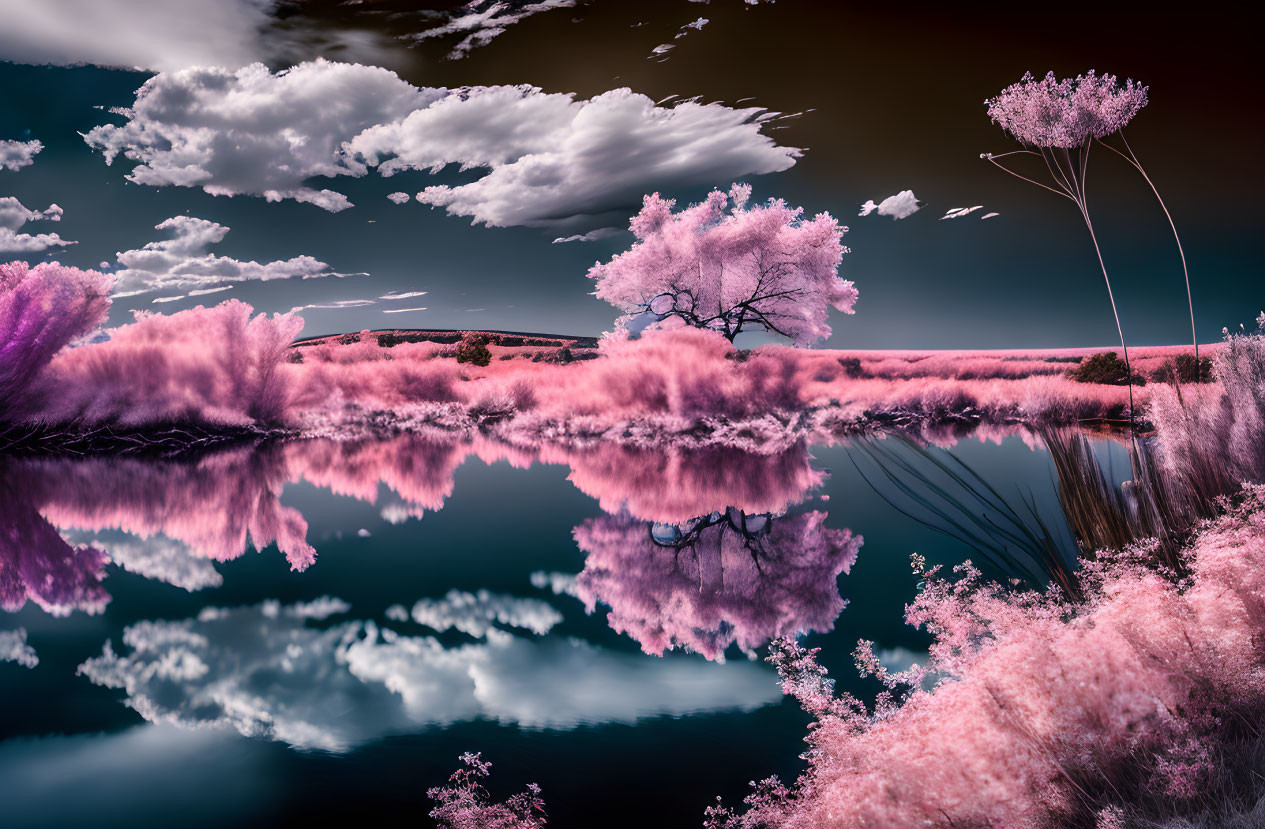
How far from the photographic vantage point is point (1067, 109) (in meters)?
3.27

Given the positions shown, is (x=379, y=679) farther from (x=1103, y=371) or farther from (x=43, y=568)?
(x=1103, y=371)

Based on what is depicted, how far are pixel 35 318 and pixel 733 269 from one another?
34.7 ft

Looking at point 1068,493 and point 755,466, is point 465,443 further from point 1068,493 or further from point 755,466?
point 1068,493

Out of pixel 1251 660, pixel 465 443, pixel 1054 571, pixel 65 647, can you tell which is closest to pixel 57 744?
pixel 65 647

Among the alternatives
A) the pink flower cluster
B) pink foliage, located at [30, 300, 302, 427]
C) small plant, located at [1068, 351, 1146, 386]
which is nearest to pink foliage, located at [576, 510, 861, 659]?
the pink flower cluster

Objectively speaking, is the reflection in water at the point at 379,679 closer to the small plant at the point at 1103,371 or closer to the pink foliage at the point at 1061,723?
the pink foliage at the point at 1061,723

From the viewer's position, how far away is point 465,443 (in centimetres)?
591

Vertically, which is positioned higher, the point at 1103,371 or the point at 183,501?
the point at 1103,371

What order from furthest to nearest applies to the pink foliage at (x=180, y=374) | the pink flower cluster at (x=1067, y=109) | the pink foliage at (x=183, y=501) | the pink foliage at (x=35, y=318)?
the pink foliage at (x=180, y=374)
the pink foliage at (x=35, y=318)
the pink flower cluster at (x=1067, y=109)
the pink foliage at (x=183, y=501)

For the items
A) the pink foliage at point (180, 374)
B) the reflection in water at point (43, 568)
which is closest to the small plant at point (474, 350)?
the pink foliage at point (180, 374)

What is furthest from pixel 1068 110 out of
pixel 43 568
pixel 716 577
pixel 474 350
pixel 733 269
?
pixel 474 350

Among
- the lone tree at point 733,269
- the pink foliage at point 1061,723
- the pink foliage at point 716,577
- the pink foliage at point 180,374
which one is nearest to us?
the pink foliage at point 1061,723

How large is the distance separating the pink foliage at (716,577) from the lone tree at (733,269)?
8.71 m

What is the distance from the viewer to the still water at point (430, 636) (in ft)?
Result: 4.15
